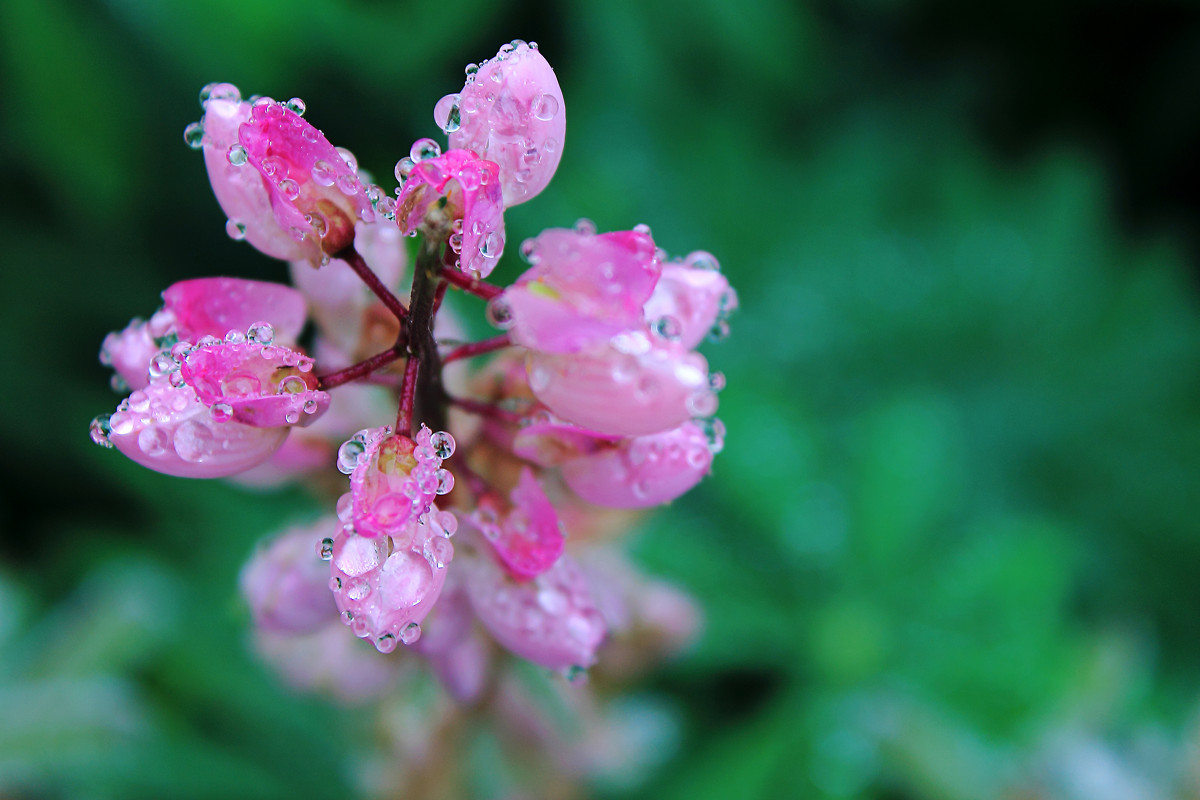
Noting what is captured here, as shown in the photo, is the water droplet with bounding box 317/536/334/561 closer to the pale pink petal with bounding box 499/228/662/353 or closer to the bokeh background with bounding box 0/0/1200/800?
the pale pink petal with bounding box 499/228/662/353

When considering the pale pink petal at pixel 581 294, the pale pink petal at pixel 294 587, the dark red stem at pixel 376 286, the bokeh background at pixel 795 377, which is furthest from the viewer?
the bokeh background at pixel 795 377

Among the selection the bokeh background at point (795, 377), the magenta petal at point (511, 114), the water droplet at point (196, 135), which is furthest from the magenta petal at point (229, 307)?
the bokeh background at point (795, 377)

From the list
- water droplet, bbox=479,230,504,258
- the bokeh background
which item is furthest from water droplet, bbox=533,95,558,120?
the bokeh background

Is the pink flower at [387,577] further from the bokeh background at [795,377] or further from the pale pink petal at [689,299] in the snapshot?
the bokeh background at [795,377]

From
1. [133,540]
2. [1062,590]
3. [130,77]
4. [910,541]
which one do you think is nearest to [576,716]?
[910,541]

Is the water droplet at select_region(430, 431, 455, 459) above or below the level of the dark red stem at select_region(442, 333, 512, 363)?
below

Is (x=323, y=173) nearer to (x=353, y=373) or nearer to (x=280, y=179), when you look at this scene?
(x=280, y=179)

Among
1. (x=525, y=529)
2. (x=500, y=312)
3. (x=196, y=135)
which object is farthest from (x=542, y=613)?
(x=196, y=135)

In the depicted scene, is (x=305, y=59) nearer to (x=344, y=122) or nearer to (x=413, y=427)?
(x=344, y=122)
